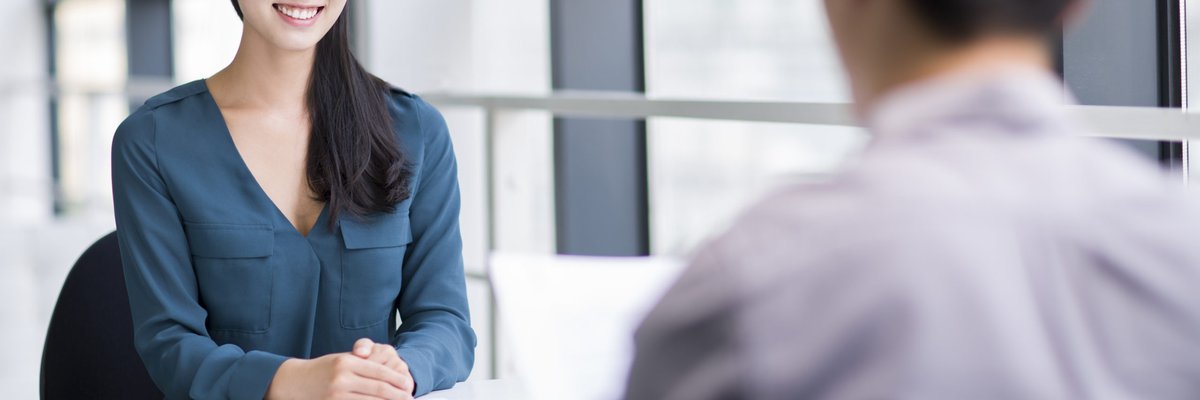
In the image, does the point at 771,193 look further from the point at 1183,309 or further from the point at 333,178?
the point at 333,178

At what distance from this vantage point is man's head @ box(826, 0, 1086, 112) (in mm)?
Answer: 483

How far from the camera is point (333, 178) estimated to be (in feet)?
4.41

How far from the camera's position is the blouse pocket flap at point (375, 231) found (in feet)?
4.35

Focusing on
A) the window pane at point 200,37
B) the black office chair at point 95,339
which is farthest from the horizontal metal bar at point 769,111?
the window pane at point 200,37

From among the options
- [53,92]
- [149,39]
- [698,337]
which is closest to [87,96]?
[53,92]

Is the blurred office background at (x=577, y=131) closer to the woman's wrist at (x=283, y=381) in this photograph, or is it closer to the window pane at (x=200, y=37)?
the woman's wrist at (x=283, y=381)

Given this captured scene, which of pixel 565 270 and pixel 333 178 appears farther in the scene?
pixel 333 178

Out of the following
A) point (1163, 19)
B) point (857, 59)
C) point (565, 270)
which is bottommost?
point (565, 270)

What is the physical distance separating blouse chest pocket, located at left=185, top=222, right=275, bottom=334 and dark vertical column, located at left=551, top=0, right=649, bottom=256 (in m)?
1.61

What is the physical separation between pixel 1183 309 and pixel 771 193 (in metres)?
0.16

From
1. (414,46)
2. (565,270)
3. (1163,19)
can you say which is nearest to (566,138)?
(414,46)

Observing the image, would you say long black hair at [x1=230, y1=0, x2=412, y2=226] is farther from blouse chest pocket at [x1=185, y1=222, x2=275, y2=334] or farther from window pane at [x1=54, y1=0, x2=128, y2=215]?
window pane at [x1=54, y1=0, x2=128, y2=215]

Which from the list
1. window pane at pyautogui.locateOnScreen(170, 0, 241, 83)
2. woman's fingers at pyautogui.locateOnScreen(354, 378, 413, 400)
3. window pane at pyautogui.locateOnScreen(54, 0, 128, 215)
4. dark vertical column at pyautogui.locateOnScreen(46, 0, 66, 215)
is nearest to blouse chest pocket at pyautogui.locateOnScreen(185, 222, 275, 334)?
woman's fingers at pyautogui.locateOnScreen(354, 378, 413, 400)

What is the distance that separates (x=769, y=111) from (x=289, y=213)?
69 centimetres
